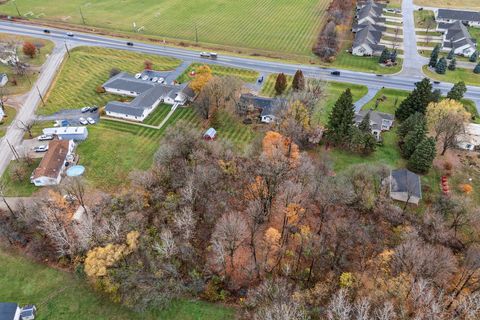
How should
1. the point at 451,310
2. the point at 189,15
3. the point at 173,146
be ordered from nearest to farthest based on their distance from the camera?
the point at 451,310, the point at 173,146, the point at 189,15

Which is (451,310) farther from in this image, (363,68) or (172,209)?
(363,68)

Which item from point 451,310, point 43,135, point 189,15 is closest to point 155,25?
point 189,15

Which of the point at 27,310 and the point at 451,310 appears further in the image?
the point at 27,310

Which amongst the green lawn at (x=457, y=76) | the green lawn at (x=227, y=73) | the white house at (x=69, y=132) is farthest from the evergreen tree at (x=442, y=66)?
the white house at (x=69, y=132)

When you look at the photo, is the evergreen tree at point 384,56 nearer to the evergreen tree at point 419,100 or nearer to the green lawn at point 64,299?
the evergreen tree at point 419,100

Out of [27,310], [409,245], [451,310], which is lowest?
[27,310]

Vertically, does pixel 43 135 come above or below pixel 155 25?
below

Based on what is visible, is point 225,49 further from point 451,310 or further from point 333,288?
point 451,310

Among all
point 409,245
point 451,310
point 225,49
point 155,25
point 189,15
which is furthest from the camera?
point 189,15
